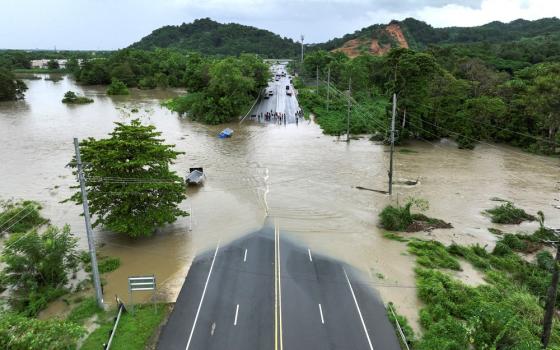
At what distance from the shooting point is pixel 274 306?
17.4 metres

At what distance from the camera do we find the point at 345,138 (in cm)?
5194

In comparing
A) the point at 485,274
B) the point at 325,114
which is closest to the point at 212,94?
the point at 325,114

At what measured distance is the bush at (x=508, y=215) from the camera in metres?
27.9

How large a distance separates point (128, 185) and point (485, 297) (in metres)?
18.9

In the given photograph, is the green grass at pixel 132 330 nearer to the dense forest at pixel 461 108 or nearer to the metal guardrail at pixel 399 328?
the metal guardrail at pixel 399 328

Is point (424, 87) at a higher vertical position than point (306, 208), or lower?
higher

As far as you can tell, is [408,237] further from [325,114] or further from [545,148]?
[325,114]

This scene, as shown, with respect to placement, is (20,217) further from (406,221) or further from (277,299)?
(406,221)

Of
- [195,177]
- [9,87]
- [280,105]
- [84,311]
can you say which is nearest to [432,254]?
[84,311]

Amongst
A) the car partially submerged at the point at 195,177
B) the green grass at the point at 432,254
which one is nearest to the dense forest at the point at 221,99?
the car partially submerged at the point at 195,177

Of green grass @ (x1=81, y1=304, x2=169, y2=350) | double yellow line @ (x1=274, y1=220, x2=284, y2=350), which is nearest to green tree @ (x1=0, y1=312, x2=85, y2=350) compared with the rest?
green grass @ (x1=81, y1=304, x2=169, y2=350)

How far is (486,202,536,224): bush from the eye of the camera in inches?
1097

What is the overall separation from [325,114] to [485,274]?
4706cm

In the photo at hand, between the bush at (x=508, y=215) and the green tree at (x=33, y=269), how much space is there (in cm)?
2664
